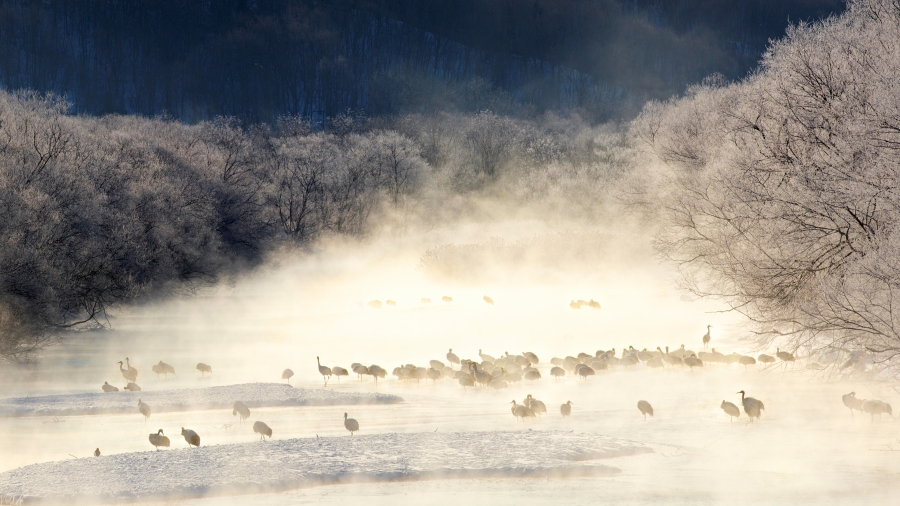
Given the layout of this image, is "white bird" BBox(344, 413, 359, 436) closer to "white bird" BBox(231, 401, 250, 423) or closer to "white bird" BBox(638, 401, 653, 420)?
"white bird" BBox(231, 401, 250, 423)

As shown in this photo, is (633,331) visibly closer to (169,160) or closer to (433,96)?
(169,160)

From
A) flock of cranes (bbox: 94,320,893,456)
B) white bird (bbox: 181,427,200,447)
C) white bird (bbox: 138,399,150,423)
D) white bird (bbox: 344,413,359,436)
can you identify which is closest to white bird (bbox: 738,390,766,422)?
flock of cranes (bbox: 94,320,893,456)

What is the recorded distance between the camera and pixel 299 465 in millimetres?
11625

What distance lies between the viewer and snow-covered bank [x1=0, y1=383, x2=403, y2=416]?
16.2 metres

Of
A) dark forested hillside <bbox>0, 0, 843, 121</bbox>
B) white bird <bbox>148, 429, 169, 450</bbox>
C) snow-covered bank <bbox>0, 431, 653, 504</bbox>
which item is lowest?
snow-covered bank <bbox>0, 431, 653, 504</bbox>

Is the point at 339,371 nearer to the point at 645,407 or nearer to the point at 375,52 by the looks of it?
the point at 645,407

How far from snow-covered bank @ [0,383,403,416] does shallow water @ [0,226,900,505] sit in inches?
16.8

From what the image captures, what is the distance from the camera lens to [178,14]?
466 feet

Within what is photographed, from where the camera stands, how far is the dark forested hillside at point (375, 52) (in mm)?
121312

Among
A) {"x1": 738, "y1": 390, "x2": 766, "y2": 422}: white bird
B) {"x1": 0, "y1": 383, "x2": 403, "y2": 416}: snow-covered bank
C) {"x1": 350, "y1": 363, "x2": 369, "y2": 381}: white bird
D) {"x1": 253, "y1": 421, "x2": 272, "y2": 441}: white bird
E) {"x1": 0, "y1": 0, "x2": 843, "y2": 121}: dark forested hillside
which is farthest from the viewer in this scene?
{"x1": 0, "y1": 0, "x2": 843, "y2": 121}: dark forested hillside

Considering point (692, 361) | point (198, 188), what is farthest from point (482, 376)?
point (198, 188)

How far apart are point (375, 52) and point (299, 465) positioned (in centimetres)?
13312

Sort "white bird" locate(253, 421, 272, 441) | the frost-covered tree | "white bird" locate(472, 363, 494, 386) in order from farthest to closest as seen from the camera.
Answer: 1. "white bird" locate(472, 363, 494, 386)
2. "white bird" locate(253, 421, 272, 441)
3. the frost-covered tree

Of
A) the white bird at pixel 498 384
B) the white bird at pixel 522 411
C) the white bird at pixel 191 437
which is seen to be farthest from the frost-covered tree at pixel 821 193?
the white bird at pixel 191 437
